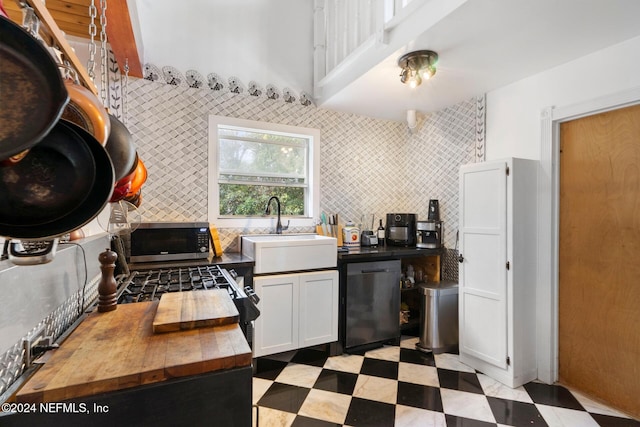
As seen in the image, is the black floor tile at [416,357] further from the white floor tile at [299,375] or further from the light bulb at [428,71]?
the light bulb at [428,71]

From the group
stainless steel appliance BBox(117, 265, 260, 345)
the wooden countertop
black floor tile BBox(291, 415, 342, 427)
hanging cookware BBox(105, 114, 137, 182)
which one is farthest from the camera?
black floor tile BBox(291, 415, 342, 427)

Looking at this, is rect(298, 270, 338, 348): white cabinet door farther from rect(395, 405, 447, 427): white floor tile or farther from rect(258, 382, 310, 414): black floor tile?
rect(395, 405, 447, 427): white floor tile

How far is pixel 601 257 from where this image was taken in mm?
2074

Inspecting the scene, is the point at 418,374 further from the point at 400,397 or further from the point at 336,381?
the point at 336,381

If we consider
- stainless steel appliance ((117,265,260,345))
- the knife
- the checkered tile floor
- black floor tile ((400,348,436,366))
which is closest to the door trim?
the checkered tile floor

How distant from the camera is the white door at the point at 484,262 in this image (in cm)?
227

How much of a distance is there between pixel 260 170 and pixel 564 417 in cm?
293

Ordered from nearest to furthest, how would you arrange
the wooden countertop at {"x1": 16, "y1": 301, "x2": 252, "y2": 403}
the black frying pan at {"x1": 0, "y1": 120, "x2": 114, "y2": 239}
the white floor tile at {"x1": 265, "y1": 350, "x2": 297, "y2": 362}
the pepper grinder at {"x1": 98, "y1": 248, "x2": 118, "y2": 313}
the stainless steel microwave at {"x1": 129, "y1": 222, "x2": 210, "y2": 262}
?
the black frying pan at {"x1": 0, "y1": 120, "x2": 114, "y2": 239} < the wooden countertop at {"x1": 16, "y1": 301, "x2": 252, "y2": 403} < the pepper grinder at {"x1": 98, "y1": 248, "x2": 118, "y2": 313} < the stainless steel microwave at {"x1": 129, "y1": 222, "x2": 210, "y2": 262} < the white floor tile at {"x1": 265, "y1": 350, "x2": 297, "y2": 362}

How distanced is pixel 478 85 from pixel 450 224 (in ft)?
4.27

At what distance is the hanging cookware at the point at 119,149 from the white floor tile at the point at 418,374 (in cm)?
231

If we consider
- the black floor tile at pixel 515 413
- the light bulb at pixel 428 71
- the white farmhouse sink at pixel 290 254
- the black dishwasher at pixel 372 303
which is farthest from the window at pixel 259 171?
the black floor tile at pixel 515 413

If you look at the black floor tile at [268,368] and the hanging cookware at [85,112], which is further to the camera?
the black floor tile at [268,368]

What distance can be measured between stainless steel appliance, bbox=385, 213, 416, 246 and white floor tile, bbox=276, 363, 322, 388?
1497 millimetres

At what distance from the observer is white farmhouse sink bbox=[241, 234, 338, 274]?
2.38 m
